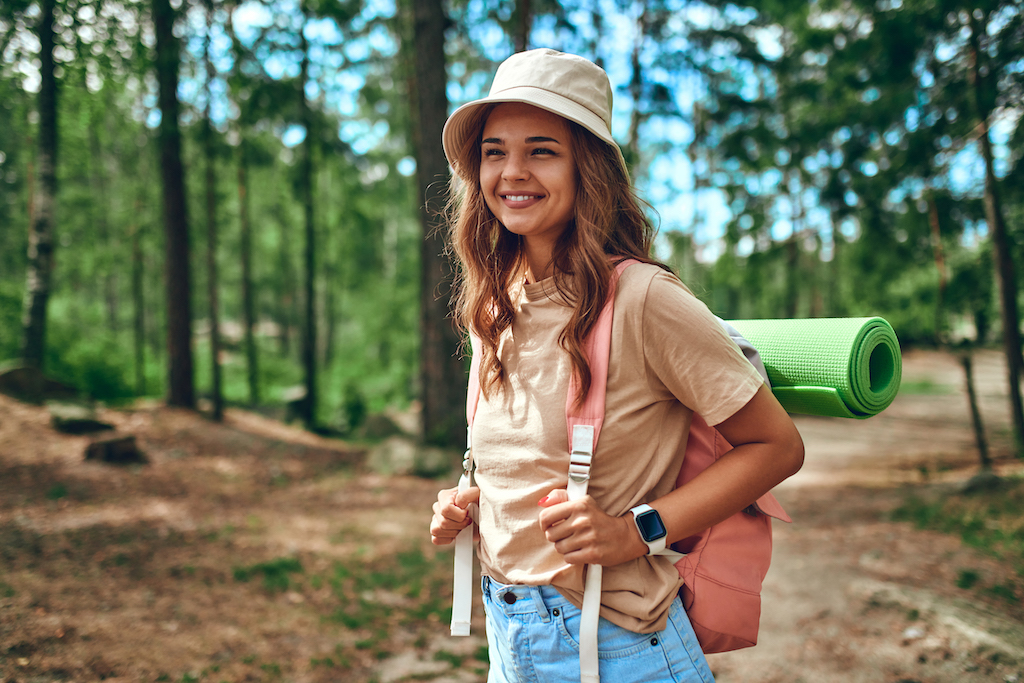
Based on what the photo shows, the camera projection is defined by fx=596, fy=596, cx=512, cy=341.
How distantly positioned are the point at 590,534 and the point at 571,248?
2.16 feet

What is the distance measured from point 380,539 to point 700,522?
5722 millimetres

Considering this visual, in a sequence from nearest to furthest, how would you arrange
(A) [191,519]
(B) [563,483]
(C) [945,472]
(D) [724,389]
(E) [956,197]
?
(D) [724,389], (B) [563,483], (A) [191,519], (E) [956,197], (C) [945,472]

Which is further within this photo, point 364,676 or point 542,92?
point 364,676

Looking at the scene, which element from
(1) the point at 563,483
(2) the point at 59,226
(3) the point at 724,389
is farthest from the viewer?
(2) the point at 59,226

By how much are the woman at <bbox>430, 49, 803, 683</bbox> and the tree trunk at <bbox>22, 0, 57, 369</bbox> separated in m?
9.46

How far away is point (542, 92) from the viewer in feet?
4.48

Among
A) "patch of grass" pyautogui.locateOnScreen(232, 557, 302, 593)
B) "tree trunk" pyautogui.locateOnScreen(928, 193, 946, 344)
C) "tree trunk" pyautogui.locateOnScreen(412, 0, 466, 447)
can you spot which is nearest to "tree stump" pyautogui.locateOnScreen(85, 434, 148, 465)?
"patch of grass" pyautogui.locateOnScreen(232, 557, 302, 593)

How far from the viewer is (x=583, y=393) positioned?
127 cm

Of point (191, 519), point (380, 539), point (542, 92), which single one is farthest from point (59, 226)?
point (542, 92)

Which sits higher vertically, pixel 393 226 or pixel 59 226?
pixel 393 226

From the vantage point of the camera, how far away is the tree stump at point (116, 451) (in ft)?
24.3

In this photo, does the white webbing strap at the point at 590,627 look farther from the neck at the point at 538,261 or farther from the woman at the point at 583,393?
the neck at the point at 538,261

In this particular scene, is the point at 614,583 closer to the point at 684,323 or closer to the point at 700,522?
the point at 700,522

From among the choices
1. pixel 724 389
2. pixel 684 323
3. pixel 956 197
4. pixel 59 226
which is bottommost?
pixel 724 389
